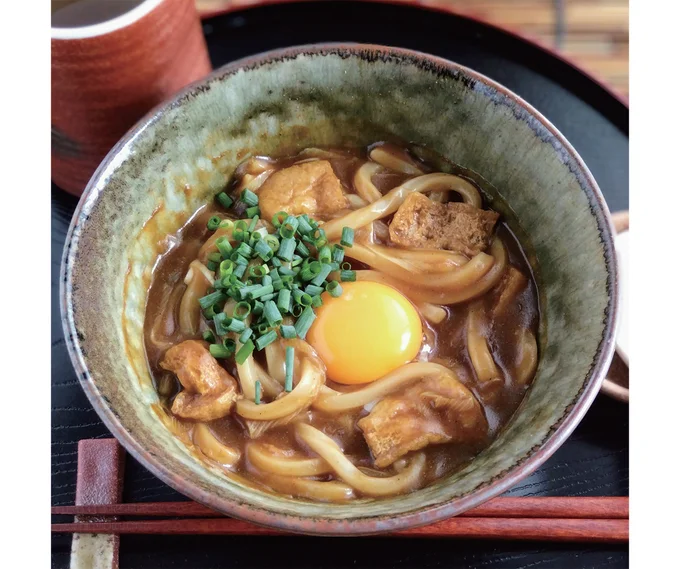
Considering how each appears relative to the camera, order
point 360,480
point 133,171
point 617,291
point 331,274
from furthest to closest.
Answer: point 331,274 → point 133,171 → point 360,480 → point 617,291

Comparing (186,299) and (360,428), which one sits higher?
(186,299)

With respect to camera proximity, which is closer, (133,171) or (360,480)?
(360,480)

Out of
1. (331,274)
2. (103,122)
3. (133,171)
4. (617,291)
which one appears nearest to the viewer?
(617,291)

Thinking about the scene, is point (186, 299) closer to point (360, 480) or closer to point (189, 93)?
point (189, 93)

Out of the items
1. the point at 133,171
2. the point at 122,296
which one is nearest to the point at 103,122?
the point at 133,171

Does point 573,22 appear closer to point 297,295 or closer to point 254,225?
point 254,225

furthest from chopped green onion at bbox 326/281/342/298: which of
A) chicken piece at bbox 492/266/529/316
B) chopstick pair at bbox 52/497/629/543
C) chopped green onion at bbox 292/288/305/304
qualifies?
chopstick pair at bbox 52/497/629/543

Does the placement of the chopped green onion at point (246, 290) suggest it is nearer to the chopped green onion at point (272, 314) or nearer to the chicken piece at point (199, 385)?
the chopped green onion at point (272, 314)
